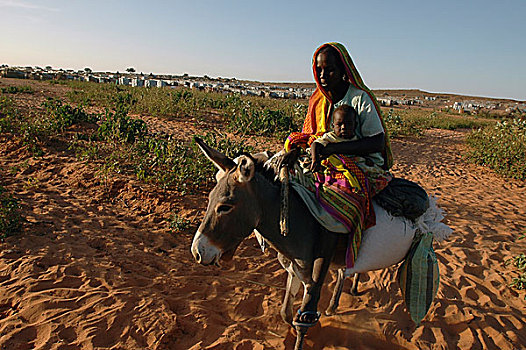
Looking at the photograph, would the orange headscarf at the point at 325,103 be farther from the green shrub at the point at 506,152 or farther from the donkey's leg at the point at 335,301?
the green shrub at the point at 506,152

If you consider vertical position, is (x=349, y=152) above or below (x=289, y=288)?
above

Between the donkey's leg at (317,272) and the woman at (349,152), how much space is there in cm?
15

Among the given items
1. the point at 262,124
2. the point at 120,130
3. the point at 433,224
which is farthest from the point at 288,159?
the point at 262,124

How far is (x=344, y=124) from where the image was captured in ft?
7.63

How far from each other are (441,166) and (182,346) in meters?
10.9

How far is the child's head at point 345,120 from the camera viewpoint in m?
2.31

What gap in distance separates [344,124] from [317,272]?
1.07 m

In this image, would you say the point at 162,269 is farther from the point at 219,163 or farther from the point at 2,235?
the point at 219,163

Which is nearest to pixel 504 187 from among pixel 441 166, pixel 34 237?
pixel 441 166

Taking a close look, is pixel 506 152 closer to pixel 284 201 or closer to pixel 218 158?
pixel 284 201

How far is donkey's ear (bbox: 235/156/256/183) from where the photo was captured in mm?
1822

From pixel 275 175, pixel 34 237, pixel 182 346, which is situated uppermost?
pixel 275 175

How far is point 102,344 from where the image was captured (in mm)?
2875

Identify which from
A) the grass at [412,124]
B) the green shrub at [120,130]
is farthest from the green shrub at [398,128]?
the green shrub at [120,130]
